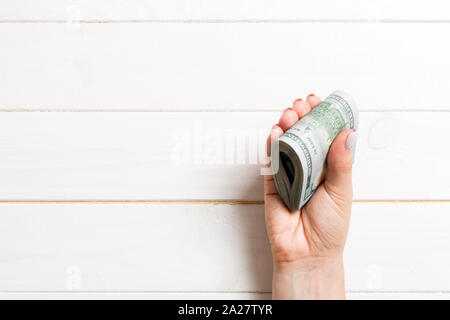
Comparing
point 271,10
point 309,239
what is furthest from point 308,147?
point 271,10

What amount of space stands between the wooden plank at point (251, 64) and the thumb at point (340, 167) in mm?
139

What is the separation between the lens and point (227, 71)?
27.1 inches

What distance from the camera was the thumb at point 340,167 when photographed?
58 cm

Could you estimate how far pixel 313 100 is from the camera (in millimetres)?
646

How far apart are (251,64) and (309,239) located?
322 mm

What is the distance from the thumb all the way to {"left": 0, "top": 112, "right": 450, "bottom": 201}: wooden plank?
0.09 m

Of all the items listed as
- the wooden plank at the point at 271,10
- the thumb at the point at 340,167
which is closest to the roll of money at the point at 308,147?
the thumb at the point at 340,167

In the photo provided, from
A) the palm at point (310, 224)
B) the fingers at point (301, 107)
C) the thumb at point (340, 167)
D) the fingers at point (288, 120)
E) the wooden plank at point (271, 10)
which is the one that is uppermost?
the wooden plank at point (271, 10)

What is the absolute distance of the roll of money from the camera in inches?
22.0

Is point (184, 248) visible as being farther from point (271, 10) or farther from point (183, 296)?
point (271, 10)

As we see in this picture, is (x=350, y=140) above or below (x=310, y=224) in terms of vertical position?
above

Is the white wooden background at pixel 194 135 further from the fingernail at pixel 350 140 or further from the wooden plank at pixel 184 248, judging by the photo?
the fingernail at pixel 350 140

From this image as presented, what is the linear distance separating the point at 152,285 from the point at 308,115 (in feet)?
1.33
